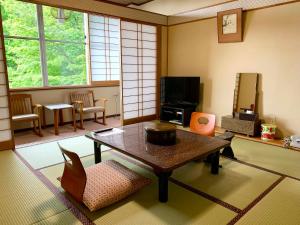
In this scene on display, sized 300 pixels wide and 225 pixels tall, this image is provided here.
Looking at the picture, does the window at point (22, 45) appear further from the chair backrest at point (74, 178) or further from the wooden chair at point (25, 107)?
the chair backrest at point (74, 178)

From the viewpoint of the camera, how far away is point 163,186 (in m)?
2.03

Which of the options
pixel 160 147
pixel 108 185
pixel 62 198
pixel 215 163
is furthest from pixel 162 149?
pixel 62 198

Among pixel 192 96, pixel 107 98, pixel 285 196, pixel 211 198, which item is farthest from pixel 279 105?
pixel 107 98

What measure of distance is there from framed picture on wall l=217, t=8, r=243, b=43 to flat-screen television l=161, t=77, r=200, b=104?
950 millimetres

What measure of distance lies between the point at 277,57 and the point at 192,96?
171 cm

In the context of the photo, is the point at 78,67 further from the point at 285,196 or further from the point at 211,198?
the point at 285,196

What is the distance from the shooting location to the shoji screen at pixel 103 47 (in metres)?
5.46

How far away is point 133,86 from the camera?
5.00 meters

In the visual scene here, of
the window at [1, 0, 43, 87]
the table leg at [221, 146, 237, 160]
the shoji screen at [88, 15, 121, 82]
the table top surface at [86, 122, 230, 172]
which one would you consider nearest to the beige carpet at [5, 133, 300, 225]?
the table leg at [221, 146, 237, 160]

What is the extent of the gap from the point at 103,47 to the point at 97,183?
4316 millimetres

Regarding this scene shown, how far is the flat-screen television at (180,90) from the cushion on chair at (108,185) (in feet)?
9.24

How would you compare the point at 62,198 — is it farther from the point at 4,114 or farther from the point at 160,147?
the point at 4,114

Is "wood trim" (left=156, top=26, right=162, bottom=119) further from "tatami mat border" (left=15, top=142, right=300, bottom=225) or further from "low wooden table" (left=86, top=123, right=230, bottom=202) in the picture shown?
"tatami mat border" (left=15, top=142, right=300, bottom=225)

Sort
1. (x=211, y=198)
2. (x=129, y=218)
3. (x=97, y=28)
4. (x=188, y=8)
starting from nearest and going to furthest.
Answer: (x=129, y=218), (x=211, y=198), (x=188, y=8), (x=97, y=28)
